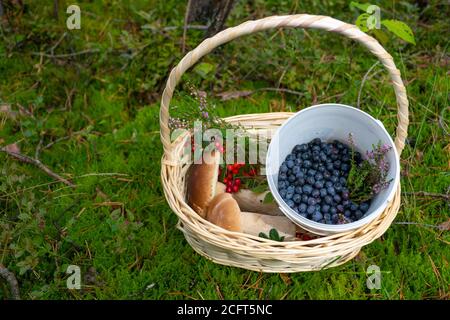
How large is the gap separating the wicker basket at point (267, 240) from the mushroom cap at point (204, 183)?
0.30 ft

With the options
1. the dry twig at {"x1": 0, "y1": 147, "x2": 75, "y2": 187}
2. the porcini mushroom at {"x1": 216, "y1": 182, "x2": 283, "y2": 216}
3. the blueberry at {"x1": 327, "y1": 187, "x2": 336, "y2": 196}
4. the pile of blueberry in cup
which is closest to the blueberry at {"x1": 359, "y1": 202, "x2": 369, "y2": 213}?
the pile of blueberry in cup

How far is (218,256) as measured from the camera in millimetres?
1955

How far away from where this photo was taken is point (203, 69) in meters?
2.69

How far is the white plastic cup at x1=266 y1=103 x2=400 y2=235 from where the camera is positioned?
1892 mm

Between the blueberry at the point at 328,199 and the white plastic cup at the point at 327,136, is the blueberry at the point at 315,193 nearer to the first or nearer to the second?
the blueberry at the point at 328,199

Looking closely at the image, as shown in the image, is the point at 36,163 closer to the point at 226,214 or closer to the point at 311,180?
the point at 226,214

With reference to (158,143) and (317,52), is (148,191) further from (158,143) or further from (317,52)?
(317,52)

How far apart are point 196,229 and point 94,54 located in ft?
4.90

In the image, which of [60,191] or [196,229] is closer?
[196,229]

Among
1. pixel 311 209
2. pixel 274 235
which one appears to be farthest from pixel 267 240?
pixel 311 209

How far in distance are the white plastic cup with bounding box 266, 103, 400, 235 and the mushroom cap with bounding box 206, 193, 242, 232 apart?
0.15 meters

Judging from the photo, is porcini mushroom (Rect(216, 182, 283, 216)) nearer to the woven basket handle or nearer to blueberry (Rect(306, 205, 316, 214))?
blueberry (Rect(306, 205, 316, 214))

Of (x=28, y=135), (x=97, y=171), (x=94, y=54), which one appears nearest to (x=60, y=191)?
(x=97, y=171)

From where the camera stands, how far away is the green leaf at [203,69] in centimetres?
266
